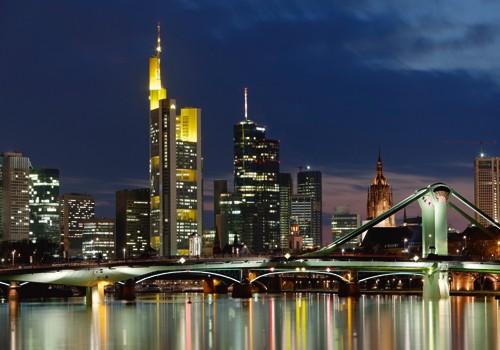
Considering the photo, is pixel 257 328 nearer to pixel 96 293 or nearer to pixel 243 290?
pixel 96 293

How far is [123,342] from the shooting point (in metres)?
81.9

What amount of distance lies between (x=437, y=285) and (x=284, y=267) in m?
23.1

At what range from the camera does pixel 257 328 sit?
318 ft

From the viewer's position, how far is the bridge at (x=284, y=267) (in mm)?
145750

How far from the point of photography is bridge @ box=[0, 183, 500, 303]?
14575 cm

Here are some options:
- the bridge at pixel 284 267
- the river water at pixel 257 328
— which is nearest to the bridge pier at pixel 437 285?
the bridge at pixel 284 267

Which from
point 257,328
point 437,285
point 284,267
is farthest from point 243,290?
point 257,328

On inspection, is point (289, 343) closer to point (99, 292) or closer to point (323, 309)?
point (323, 309)

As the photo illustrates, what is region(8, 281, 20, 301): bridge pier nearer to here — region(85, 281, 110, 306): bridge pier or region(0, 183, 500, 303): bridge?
region(0, 183, 500, 303): bridge

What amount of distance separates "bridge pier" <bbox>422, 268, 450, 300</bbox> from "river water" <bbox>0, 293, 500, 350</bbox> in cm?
2036

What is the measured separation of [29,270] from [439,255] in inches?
1971

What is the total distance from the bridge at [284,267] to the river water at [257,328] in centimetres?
1149

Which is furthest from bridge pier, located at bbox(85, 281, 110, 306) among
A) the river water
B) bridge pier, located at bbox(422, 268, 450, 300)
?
bridge pier, located at bbox(422, 268, 450, 300)

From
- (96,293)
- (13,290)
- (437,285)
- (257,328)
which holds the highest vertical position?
(437,285)
